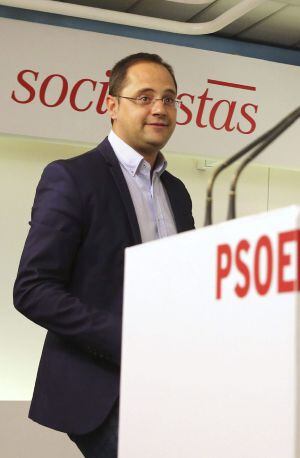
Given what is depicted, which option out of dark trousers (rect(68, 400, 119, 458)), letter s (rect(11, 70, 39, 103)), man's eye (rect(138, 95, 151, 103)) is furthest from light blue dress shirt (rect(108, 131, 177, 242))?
letter s (rect(11, 70, 39, 103))

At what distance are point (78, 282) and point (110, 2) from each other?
351cm

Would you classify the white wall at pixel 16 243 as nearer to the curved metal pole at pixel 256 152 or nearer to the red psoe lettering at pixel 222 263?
the curved metal pole at pixel 256 152

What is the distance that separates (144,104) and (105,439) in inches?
29.8

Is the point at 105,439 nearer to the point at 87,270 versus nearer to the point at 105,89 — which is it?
the point at 87,270

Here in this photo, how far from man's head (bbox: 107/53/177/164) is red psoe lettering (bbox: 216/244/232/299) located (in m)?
0.98

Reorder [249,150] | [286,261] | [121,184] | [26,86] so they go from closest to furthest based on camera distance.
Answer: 1. [286,261]
2. [249,150]
3. [121,184]
4. [26,86]

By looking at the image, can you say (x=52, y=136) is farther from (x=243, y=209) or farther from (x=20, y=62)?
(x=243, y=209)

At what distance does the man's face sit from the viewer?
7.41 ft

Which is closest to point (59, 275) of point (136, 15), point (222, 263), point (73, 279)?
point (73, 279)

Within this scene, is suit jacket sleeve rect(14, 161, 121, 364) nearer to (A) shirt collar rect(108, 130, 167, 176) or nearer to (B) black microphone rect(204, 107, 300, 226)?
(A) shirt collar rect(108, 130, 167, 176)

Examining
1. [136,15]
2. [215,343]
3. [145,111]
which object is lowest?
[215,343]

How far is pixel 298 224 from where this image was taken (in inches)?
44.6

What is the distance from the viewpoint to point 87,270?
2.13 meters

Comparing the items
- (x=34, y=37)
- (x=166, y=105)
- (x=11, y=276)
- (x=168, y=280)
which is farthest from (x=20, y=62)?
(x=168, y=280)
